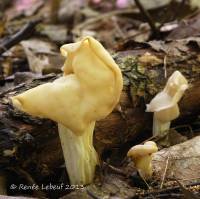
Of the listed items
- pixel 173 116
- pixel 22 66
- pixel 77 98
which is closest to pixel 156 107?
pixel 173 116

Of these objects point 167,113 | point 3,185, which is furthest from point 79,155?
point 167,113

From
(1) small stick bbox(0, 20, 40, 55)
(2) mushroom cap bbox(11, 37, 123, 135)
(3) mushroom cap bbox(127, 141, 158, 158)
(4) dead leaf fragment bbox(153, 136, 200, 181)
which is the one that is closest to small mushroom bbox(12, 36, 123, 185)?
(2) mushroom cap bbox(11, 37, 123, 135)

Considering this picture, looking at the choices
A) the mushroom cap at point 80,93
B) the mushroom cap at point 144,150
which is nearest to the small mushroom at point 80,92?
the mushroom cap at point 80,93

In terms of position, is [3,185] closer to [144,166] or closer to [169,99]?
[144,166]

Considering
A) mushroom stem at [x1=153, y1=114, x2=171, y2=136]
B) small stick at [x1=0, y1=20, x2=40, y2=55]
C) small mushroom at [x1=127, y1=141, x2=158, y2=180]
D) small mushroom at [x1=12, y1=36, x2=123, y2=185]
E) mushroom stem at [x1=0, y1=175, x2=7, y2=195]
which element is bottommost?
mushroom stem at [x1=0, y1=175, x2=7, y2=195]

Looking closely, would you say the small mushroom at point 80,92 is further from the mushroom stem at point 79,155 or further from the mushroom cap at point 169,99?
the mushroom cap at point 169,99

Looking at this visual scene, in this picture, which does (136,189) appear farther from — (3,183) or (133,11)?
(133,11)

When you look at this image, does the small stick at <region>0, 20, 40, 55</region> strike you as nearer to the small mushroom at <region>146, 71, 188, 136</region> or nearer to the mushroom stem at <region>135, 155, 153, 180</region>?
the small mushroom at <region>146, 71, 188, 136</region>

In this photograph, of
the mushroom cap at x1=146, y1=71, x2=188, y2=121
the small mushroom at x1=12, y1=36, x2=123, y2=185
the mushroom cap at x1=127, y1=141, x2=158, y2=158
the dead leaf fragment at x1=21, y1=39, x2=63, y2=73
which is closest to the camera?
the small mushroom at x1=12, y1=36, x2=123, y2=185
